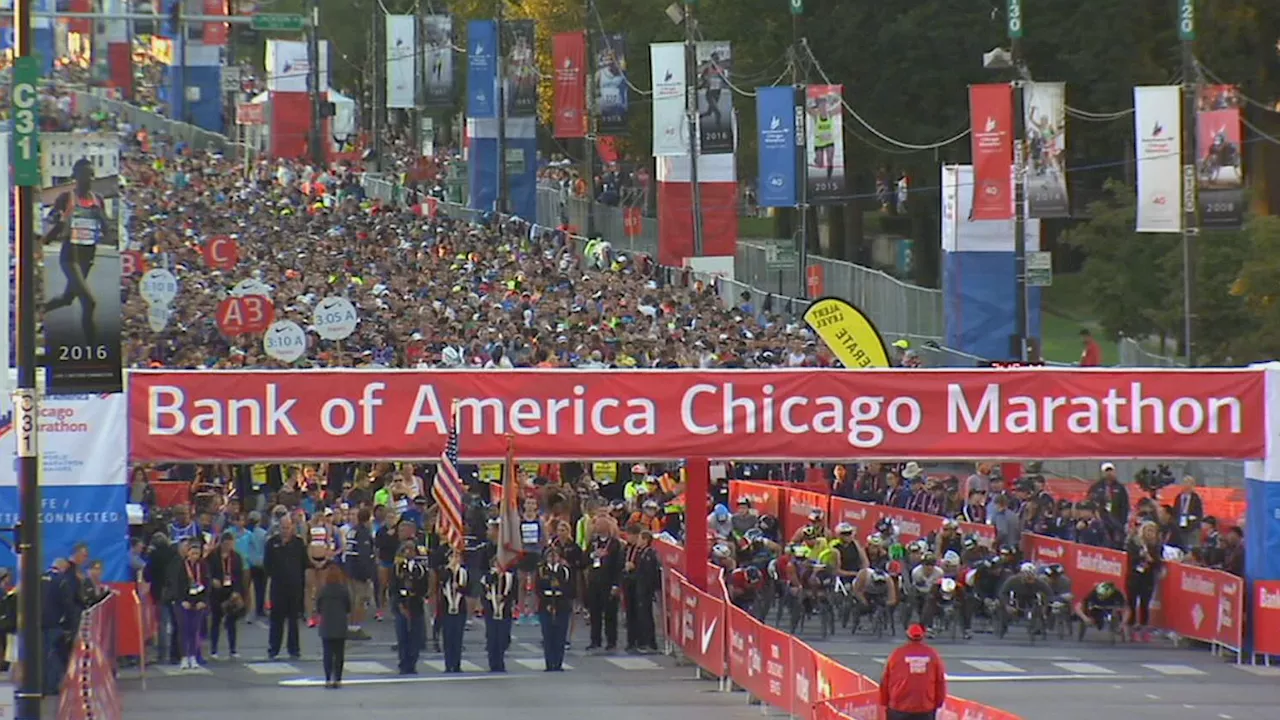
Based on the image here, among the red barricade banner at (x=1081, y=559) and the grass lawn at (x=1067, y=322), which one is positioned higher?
the grass lawn at (x=1067, y=322)

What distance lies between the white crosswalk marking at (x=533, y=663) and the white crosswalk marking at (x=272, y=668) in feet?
8.12

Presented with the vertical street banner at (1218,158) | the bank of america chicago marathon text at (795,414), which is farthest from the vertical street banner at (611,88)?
the bank of america chicago marathon text at (795,414)

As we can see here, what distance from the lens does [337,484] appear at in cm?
3659

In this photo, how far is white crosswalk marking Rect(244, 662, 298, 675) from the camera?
2712cm

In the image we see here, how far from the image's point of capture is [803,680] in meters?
22.6

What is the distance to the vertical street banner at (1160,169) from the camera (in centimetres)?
3897

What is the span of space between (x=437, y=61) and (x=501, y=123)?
2.55 meters

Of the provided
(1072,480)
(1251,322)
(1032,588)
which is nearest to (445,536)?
(1032,588)

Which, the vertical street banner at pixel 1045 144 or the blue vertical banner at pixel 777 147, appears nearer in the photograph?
the vertical street banner at pixel 1045 144

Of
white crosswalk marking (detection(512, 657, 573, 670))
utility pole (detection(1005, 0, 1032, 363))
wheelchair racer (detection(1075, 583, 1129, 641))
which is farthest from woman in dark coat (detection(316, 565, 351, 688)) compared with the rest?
utility pole (detection(1005, 0, 1032, 363))

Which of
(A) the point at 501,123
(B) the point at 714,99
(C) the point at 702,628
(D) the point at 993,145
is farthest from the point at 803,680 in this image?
(A) the point at 501,123

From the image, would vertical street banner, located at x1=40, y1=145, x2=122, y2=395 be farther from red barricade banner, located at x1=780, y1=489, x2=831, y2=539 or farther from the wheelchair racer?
red barricade banner, located at x1=780, y1=489, x2=831, y2=539

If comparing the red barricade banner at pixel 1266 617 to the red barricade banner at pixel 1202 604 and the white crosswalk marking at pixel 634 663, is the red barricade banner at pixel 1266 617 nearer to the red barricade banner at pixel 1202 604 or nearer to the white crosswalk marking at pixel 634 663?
the red barricade banner at pixel 1202 604

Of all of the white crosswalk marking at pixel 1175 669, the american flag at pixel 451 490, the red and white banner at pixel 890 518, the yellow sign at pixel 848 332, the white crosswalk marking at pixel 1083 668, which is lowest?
the white crosswalk marking at pixel 1175 669
